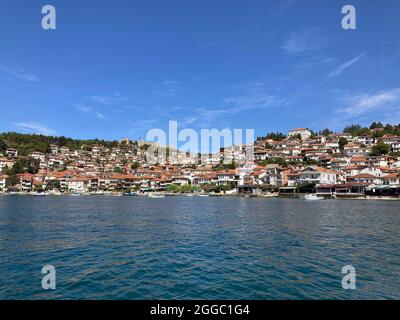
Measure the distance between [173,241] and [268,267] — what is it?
7085 millimetres

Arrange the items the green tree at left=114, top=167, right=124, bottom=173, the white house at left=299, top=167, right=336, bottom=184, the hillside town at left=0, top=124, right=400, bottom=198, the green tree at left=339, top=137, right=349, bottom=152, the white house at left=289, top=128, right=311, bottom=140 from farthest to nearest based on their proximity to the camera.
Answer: the white house at left=289, top=128, right=311, bottom=140
the green tree at left=114, top=167, right=124, bottom=173
the green tree at left=339, top=137, right=349, bottom=152
the white house at left=299, top=167, right=336, bottom=184
the hillside town at left=0, top=124, right=400, bottom=198

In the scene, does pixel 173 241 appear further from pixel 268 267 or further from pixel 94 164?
pixel 94 164

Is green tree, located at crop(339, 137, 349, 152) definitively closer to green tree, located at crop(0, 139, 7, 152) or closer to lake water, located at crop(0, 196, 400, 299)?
lake water, located at crop(0, 196, 400, 299)

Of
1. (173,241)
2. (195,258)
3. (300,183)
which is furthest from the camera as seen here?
(300,183)

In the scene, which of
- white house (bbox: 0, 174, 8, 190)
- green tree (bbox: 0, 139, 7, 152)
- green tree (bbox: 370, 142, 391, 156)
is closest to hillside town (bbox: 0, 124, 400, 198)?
green tree (bbox: 370, 142, 391, 156)

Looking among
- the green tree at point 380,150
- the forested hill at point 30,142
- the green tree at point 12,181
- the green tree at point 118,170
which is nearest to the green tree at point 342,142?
the green tree at point 380,150

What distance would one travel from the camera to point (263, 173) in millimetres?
96000

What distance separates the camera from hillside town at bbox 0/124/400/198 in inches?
3209

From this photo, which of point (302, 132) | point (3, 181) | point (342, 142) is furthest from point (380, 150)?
point (3, 181)

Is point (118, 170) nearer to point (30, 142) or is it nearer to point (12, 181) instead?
point (12, 181)

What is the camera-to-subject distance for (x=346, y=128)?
157m
